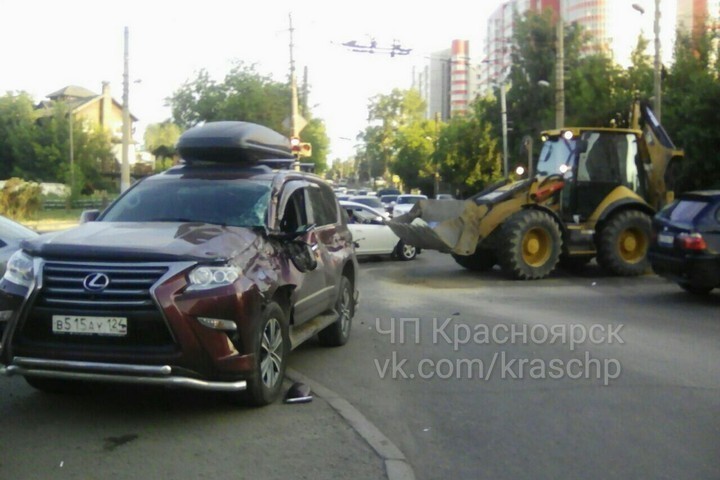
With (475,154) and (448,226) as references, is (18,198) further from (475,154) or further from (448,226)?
(448,226)

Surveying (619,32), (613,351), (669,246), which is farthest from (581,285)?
(619,32)

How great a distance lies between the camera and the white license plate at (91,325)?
20.0 feet

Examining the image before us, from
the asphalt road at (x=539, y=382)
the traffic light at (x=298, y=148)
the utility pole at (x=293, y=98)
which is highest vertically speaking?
the utility pole at (x=293, y=98)

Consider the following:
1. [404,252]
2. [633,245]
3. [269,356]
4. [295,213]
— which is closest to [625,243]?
[633,245]

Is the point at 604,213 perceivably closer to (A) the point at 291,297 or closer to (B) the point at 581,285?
(B) the point at 581,285

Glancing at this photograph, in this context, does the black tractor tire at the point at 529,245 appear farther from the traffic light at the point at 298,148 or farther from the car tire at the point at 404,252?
the traffic light at the point at 298,148

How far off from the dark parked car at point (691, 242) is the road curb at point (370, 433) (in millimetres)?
6957

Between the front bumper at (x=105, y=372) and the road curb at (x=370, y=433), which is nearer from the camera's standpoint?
the road curb at (x=370, y=433)

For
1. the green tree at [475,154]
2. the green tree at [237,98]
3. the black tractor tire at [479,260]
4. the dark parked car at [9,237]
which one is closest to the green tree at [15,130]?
the green tree at [237,98]

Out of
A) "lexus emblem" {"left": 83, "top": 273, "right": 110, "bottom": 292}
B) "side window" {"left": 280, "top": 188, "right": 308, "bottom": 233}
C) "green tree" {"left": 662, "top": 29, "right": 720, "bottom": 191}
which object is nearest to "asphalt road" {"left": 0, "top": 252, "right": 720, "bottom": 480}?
"lexus emblem" {"left": 83, "top": 273, "right": 110, "bottom": 292}

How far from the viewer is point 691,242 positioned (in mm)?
12570

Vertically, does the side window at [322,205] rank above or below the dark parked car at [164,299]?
above

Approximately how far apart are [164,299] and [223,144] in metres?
2.91

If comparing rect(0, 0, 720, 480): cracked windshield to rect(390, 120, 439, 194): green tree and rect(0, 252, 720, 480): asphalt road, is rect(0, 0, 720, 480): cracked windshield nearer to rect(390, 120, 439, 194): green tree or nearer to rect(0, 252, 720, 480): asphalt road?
rect(0, 252, 720, 480): asphalt road
